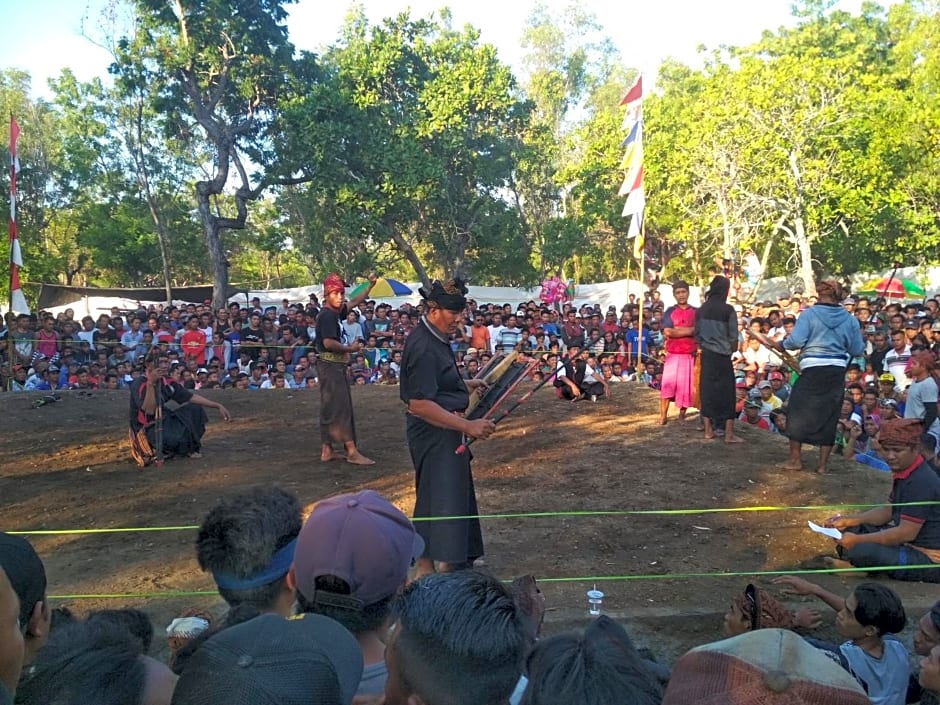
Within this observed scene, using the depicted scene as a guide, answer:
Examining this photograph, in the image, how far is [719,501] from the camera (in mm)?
6637

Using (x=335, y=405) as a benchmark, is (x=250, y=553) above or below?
above

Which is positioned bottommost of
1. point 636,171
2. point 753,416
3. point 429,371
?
point 753,416

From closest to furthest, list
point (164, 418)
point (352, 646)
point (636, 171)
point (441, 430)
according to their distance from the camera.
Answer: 1. point (352, 646)
2. point (441, 430)
3. point (164, 418)
4. point (636, 171)

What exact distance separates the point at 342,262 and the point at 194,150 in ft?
25.6

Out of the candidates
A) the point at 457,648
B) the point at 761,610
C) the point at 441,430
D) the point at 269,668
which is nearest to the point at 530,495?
the point at 441,430

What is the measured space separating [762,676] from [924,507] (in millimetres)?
4303

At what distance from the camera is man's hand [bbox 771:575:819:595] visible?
4.36 meters

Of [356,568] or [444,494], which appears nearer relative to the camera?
[356,568]

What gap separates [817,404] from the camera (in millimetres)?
7207

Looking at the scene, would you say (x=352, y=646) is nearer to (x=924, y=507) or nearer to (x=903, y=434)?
(x=903, y=434)

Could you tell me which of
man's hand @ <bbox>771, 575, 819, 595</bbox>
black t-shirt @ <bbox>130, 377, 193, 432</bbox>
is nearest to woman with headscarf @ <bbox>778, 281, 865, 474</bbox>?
man's hand @ <bbox>771, 575, 819, 595</bbox>

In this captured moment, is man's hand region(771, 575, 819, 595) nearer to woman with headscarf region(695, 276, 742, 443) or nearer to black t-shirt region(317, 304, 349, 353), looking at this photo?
woman with headscarf region(695, 276, 742, 443)

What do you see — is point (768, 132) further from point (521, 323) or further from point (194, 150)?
point (194, 150)

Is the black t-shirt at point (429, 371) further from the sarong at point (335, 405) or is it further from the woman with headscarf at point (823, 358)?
the woman with headscarf at point (823, 358)
